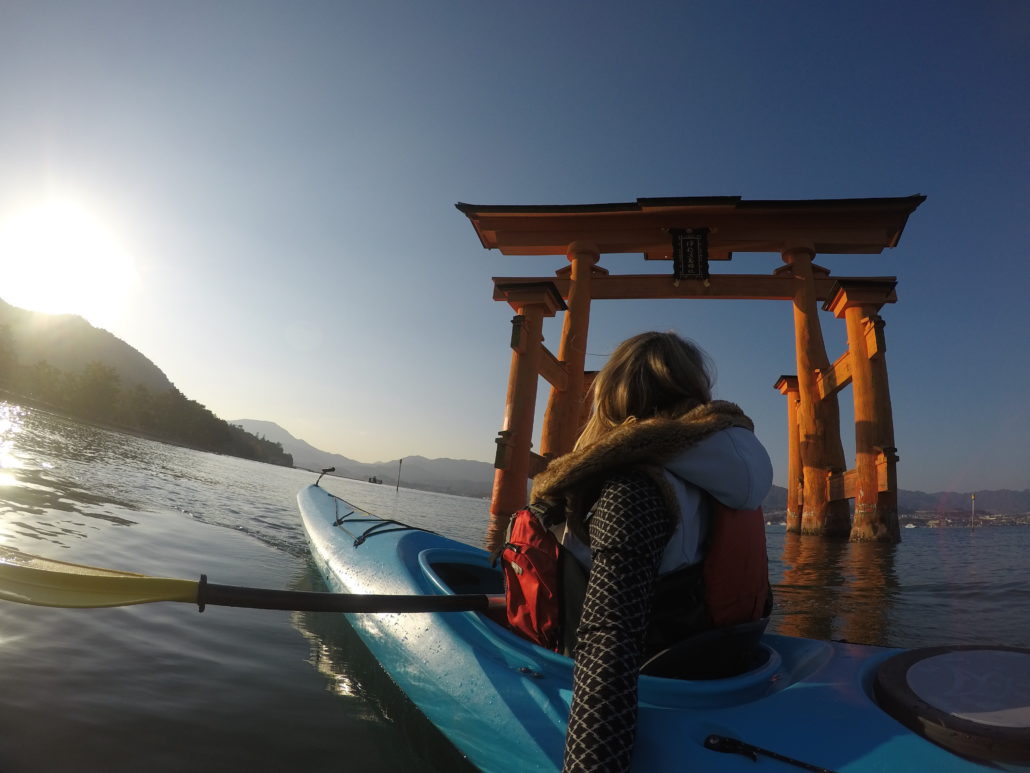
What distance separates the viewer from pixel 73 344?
4943 inches

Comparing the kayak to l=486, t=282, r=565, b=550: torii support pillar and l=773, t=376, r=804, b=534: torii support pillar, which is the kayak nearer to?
l=486, t=282, r=565, b=550: torii support pillar

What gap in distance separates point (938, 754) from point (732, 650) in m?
0.52

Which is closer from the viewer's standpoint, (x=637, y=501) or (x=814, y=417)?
(x=637, y=501)

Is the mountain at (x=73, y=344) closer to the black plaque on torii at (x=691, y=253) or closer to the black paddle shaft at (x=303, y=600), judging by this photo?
the black plaque on torii at (x=691, y=253)

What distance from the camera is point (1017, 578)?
22.1 ft

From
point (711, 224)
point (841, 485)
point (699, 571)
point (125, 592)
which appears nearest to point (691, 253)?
point (711, 224)

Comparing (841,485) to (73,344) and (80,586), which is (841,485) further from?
(73,344)

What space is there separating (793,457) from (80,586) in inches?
473

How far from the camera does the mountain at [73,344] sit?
113 meters

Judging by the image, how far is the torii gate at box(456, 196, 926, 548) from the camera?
7957mm

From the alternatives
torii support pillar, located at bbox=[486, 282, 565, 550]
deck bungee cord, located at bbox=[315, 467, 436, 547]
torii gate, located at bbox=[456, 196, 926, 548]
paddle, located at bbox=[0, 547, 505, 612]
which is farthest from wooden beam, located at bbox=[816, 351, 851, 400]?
paddle, located at bbox=[0, 547, 505, 612]

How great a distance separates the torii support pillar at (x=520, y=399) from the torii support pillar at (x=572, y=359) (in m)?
0.50

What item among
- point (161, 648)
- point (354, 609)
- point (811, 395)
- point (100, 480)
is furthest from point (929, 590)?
point (100, 480)

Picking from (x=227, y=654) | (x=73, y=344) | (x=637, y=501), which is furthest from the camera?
(x=73, y=344)
